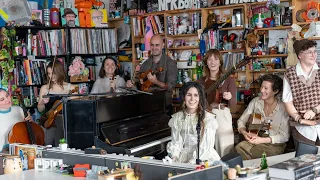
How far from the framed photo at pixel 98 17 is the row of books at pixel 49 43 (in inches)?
21.8

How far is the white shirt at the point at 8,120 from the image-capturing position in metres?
5.25

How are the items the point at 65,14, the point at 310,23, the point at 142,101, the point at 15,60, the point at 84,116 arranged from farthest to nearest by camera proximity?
the point at 65,14
the point at 15,60
the point at 310,23
the point at 142,101
the point at 84,116

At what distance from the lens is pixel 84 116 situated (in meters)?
4.32

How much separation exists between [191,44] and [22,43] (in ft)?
7.23

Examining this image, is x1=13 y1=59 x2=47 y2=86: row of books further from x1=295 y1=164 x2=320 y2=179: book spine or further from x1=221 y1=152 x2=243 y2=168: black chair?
x1=295 y1=164 x2=320 y2=179: book spine

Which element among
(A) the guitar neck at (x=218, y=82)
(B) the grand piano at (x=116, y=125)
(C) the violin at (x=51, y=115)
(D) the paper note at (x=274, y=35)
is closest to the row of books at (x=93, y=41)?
(C) the violin at (x=51, y=115)

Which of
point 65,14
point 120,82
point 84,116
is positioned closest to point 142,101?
point 84,116

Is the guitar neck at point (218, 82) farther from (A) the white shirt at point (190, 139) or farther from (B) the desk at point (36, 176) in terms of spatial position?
(B) the desk at point (36, 176)

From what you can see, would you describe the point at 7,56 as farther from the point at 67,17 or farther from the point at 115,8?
the point at 115,8

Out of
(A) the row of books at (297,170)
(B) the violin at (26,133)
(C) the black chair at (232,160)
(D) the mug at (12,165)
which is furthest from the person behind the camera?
(B) the violin at (26,133)

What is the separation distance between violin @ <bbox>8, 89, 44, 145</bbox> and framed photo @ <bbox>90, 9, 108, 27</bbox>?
231 centimetres

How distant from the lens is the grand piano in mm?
4312

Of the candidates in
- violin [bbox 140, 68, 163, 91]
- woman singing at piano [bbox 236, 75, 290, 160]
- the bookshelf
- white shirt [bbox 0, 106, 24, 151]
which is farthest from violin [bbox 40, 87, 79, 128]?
woman singing at piano [bbox 236, 75, 290, 160]

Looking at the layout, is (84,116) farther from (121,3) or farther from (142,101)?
(121,3)
